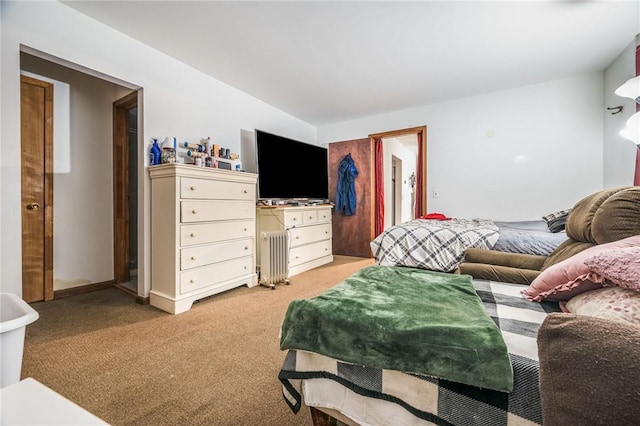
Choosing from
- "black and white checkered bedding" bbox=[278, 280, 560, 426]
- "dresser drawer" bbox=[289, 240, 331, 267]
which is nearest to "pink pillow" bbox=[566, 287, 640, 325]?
"black and white checkered bedding" bbox=[278, 280, 560, 426]

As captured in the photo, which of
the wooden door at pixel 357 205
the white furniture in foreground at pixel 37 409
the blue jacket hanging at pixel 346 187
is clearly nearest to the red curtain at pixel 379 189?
the wooden door at pixel 357 205

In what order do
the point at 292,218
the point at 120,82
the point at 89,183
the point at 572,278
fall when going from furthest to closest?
the point at 292,218 < the point at 89,183 < the point at 120,82 < the point at 572,278

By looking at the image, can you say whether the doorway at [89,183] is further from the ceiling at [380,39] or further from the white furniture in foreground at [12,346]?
the white furniture in foreground at [12,346]

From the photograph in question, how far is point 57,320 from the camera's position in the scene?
2.06 m

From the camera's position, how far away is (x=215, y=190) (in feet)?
8.44

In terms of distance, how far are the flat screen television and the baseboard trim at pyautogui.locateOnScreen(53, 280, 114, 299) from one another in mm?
1955

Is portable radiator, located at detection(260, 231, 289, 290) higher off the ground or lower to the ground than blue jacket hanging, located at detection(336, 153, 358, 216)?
lower

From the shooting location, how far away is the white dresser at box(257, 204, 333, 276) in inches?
131

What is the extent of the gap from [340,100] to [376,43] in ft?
4.65

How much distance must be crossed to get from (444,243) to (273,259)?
5.89 ft

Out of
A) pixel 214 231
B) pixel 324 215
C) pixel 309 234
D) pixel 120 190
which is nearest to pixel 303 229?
pixel 309 234

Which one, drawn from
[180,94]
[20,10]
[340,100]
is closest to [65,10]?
[20,10]

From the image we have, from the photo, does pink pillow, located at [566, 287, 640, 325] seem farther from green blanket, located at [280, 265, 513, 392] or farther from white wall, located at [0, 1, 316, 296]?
white wall, located at [0, 1, 316, 296]

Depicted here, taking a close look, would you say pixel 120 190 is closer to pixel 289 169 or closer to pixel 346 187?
pixel 289 169
